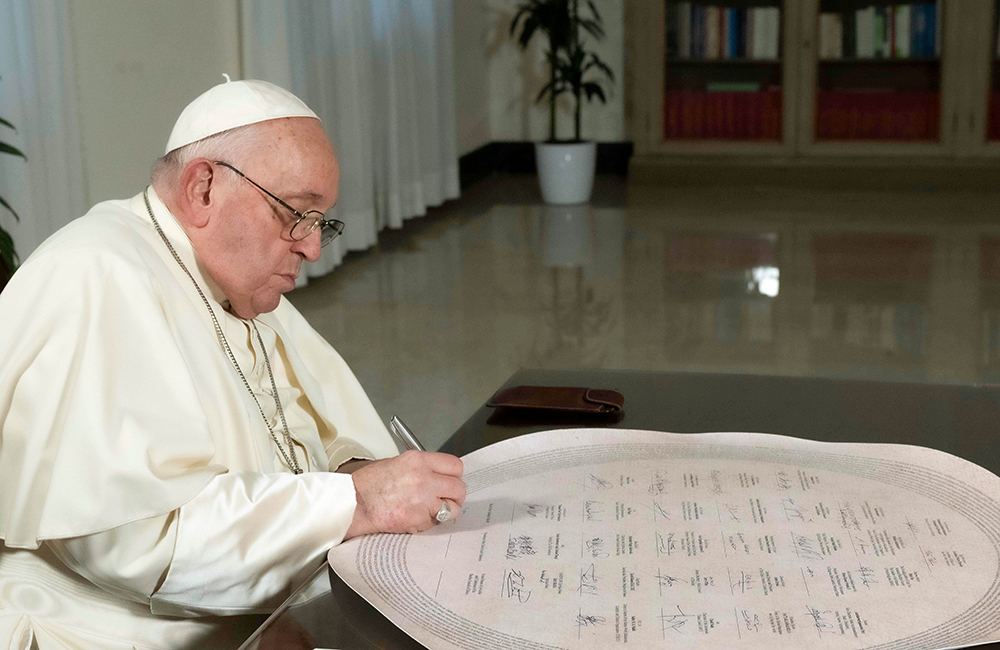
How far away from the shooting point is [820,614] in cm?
79

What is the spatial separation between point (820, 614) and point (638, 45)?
8070 mm

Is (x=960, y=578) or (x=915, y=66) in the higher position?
(x=915, y=66)

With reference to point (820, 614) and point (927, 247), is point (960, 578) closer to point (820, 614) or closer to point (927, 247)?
point (820, 614)

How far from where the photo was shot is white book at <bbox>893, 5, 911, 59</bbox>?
26.6ft

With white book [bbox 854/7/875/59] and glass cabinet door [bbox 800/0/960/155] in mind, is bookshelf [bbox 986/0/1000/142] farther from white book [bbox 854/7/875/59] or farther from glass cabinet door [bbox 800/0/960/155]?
white book [bbox 854/7/875/59]

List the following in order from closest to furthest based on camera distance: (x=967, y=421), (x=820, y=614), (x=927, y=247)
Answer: (x=820, y=614) → (x=967, y=421) → (x=927, y=247)

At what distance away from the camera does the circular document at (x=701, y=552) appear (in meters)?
0.78

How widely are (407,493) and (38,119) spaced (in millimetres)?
3069

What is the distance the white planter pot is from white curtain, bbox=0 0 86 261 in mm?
4510

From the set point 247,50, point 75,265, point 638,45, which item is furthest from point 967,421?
point 638,45

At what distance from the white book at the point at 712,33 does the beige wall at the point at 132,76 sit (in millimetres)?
4814
